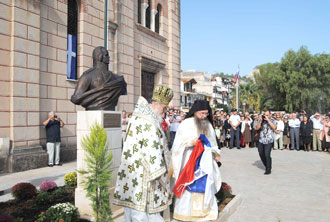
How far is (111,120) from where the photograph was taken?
518cm

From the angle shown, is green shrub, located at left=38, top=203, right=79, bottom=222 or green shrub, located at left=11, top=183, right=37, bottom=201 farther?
green shrub, located at left=11, top=183, right=37, bottom=201

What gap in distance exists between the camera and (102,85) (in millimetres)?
5363

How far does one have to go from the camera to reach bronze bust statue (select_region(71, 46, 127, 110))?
17.5 ft

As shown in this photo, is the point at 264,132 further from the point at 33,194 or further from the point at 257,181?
the point at 33,194

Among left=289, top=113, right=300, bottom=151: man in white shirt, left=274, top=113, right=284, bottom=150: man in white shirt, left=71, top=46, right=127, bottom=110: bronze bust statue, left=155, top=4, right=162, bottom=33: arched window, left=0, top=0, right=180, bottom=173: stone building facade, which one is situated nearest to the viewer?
left=71, top=46, right=127, bottom=110: bronze bust statue

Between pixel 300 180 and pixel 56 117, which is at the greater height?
pixel 56 117

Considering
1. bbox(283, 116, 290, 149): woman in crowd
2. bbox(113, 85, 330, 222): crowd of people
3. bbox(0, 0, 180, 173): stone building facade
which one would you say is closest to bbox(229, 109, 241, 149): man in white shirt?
bbox(283, 116, 290, 149): woman in crowd

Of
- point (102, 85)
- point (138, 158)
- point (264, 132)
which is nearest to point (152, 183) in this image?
point (138, 158)

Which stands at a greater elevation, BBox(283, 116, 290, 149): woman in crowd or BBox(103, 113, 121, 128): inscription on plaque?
BBox(103, 113, 121, 128): inscription on plaque

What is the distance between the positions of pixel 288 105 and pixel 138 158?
41.8 metres

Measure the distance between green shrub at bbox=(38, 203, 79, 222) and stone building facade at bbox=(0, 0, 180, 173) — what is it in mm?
4846

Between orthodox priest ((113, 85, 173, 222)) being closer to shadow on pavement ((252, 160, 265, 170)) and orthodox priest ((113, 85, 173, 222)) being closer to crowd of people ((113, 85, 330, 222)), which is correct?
crowd of people ((113, 85, 330, 222))

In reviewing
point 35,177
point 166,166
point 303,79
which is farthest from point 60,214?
point 303,79

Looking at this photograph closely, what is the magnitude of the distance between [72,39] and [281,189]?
9.07 m
